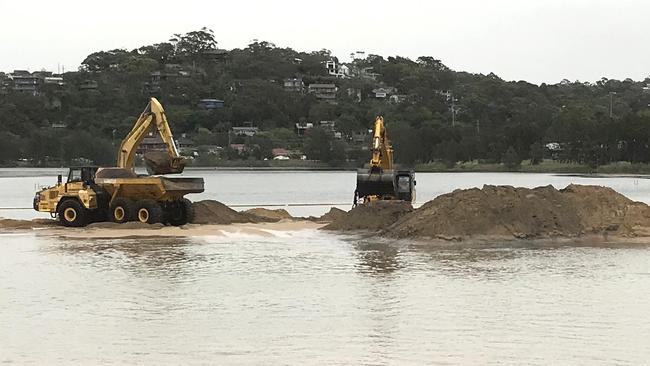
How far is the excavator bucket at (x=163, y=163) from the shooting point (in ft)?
96.1

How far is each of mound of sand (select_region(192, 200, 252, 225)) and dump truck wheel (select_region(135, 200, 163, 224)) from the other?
2150mm

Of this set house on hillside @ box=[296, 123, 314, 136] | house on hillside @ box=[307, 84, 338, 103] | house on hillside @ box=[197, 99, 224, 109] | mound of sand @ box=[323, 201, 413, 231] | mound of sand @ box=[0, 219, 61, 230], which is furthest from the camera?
house on hillside @ box=[307, 84, 338, 103]

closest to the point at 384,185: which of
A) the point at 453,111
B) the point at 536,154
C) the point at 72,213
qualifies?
the point at 72,213

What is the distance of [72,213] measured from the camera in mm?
29031

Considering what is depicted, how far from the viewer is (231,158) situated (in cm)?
12706

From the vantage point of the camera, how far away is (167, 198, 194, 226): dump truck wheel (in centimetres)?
2967

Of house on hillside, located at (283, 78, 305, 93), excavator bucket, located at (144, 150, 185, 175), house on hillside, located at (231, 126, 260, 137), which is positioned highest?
house on hillside, located at (283, 78, 305, 93)

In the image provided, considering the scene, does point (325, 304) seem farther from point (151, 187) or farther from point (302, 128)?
point (302, 128)

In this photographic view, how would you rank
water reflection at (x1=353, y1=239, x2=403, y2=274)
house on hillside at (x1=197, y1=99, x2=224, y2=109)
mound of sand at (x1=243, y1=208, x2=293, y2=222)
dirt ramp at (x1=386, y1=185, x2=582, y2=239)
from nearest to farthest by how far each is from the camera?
1. water reflection at (x1=353, y1=239, x2=403, y2=274)
2. dirt ramp at (x1=386, y1=185, x2=582, y2=239)
3. mound of sand at (x1=243, y1=208, x2=293, y2=222)
4. house on hillside at (x1=197, y1=99, x2=224, y2=109)

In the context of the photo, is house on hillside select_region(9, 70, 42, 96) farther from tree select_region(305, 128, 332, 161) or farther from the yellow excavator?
the yellow excavator

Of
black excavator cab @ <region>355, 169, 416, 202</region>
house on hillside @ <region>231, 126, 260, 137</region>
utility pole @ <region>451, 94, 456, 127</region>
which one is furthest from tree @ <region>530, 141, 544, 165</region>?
black excavator cab @ <region>355, 169, 416, 202</region>

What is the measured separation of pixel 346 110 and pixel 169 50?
4984 centimetres

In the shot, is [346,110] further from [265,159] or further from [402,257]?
[402,257]

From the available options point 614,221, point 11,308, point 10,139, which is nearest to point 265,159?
point 10,139
